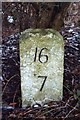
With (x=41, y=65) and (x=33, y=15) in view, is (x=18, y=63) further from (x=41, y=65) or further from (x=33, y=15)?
(x=41, y=65)

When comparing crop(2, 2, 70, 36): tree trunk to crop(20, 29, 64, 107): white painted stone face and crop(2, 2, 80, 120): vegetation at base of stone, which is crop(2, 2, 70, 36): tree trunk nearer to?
crop(2, 2, 80, 120): vegetation at base of stone

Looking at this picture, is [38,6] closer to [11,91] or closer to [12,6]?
[11,91]

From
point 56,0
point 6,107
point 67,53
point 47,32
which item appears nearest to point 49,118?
point 6,107

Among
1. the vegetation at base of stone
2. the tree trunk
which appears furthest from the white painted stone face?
the tree trunk

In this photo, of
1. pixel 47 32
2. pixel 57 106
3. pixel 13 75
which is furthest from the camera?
pixel 13 75

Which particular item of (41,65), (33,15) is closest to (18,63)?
(33,15)
